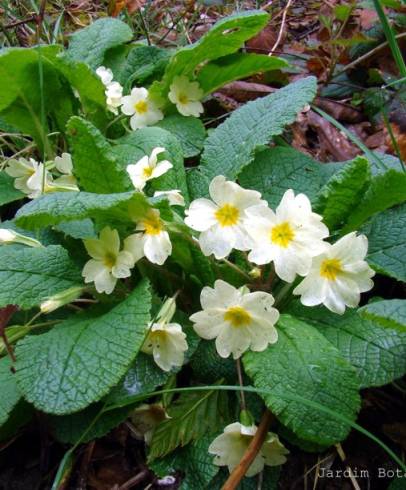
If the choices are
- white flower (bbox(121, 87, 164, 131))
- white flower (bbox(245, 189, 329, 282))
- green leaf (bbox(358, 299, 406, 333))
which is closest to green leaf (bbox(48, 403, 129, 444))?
white flower (bbox(245, 189, 329, 282))

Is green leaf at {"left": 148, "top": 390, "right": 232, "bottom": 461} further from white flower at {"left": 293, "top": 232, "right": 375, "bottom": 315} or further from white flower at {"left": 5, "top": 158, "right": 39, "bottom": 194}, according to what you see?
white flower at {"left": 5, "top": 158, "right": 39, "bottom": 194}

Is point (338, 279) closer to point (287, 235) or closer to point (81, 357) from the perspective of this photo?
point (287, 235)

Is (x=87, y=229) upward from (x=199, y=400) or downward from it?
upward

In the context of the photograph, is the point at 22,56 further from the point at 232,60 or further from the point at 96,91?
the point at 232,60

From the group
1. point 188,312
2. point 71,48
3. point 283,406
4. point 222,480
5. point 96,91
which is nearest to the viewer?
point 283,406

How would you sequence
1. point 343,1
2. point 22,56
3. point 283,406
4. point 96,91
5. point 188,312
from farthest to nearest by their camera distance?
1. point 343,1
2. point 96,91
3. point 22,56
4. point 188,312
5. point 283,406

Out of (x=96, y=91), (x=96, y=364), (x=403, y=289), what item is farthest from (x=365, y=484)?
(x=96, y=91)

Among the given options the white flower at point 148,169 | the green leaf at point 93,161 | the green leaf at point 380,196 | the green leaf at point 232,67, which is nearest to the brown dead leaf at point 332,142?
the green leaf at point 232,67
